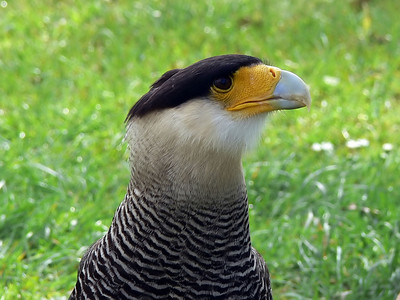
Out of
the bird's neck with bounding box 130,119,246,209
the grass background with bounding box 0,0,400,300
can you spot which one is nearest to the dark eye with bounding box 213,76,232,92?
the bird's neck with bounding box 130,119,246,209

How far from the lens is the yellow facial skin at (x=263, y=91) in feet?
9.52

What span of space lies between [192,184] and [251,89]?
1.43 feet

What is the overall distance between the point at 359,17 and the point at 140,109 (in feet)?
16.2

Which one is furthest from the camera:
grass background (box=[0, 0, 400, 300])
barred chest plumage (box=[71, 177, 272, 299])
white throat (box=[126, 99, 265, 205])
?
grass background (box=[0, 0, 400, 300])

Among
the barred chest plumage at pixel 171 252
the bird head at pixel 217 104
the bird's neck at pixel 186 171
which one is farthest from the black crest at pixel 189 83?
the barred chest plumage at pixel 171 252

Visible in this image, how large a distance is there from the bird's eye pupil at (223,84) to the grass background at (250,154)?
1.38ft

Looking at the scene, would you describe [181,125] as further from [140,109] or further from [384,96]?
[384,96]

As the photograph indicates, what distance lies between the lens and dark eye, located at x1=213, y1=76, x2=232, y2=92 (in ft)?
9.41

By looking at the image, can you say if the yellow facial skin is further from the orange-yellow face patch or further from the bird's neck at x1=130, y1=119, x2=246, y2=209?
the bird's neck at x1=130, y1=119, x2=246, y2=209

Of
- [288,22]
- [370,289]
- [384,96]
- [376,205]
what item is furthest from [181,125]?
[288,22]

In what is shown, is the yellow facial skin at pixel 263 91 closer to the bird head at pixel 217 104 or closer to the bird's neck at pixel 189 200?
the bird head at pixel 217 104

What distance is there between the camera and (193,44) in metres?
6.99

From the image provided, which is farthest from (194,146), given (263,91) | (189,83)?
(263,91)

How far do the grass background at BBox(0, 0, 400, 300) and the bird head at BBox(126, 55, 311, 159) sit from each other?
1.15 ft
